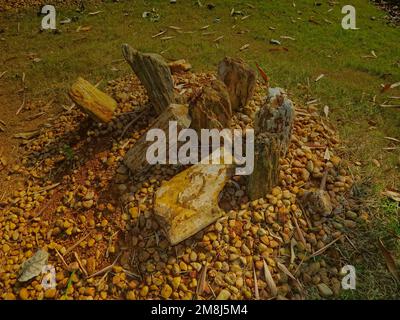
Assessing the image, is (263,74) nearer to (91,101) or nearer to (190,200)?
(91,101)

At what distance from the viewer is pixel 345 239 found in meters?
3.37

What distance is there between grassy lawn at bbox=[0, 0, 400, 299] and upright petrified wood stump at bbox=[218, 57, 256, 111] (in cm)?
131

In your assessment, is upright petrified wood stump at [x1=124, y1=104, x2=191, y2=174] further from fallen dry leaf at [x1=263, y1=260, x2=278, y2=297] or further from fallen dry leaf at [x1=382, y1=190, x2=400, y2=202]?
fallen dry leaf at [x1=382, y1=190, x2=400, y2=202]

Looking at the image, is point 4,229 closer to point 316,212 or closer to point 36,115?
point 36,115

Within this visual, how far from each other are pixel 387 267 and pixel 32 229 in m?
3.87

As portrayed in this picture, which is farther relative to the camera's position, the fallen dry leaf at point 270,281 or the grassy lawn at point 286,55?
the grassy lawn at point 286,55

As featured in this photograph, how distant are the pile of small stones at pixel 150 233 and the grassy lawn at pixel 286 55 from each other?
408 mm

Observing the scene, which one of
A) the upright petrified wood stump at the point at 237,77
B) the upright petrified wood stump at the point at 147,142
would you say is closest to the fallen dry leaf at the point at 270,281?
the upright petrified wood stump at the point at 147,142

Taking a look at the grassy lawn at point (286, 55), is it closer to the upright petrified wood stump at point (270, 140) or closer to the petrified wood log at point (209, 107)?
the upright petrified wood stump at point (270, 140)

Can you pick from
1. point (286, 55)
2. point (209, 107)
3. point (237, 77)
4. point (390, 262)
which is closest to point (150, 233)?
point (209, 107)

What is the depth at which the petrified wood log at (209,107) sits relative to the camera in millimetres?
3641

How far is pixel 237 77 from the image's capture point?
4215 millimetres

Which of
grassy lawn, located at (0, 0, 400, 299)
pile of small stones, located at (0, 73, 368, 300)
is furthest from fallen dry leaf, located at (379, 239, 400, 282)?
pile of small stones, located at (0, 73, 368, 300)

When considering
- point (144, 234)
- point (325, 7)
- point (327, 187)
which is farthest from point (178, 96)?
point (325, 7)
